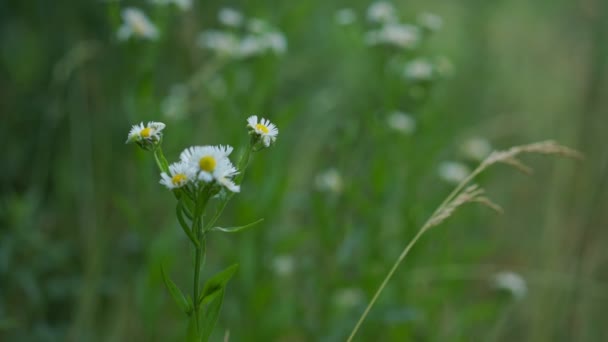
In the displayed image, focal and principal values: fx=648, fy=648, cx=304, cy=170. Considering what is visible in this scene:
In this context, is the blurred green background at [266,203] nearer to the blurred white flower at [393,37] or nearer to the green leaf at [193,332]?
the blurred white flower at [393,37]

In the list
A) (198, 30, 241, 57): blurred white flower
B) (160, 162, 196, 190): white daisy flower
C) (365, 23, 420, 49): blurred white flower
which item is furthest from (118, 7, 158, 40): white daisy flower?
(160, 162, 196, 190): white daisy flower

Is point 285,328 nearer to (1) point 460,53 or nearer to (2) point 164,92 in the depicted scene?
(2) point 164,92

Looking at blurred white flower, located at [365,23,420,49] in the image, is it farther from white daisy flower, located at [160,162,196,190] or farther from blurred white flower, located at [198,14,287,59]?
white daisy flower, located at [160,162,196,190]

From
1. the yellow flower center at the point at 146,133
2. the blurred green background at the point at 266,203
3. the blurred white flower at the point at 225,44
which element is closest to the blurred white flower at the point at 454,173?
the blurred green background at the point at 266,203

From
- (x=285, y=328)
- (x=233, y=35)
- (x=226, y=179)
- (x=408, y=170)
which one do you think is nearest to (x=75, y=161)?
(x=233, y=35)

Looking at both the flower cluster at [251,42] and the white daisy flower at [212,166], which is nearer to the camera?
the white daisy flower at [212,166]

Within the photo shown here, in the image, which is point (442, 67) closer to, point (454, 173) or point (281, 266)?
point (454, 173)

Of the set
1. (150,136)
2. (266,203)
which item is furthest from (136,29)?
(150,136)
